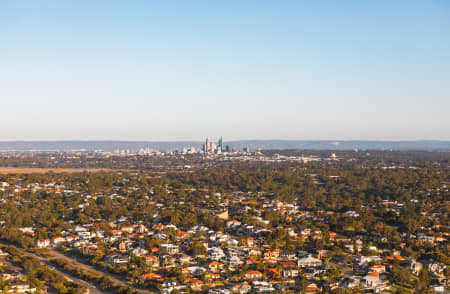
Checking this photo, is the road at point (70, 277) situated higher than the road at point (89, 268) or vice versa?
the road at point (70, 277)

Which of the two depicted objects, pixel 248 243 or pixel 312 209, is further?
pixel 312 209

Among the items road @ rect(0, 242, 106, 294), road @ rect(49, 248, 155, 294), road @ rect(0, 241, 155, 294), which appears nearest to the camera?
road @ rect(0, 242, 106, 294)

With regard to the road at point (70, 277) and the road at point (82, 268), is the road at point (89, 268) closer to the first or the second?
the road at point (82, 268)

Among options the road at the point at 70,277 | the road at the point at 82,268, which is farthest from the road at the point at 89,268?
the road at the point at 70,277

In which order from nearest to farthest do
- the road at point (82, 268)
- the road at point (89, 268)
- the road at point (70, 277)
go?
1. the road at point (70, 277)
2. the road at point (82, 268)
3. the road at point (89, 268)

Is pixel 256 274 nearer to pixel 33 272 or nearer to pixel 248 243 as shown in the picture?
pixel 248 243

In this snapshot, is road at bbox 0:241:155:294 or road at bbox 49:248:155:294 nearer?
road at bbox 0:241:155:294

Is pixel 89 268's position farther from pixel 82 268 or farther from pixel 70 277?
pixel 70 277

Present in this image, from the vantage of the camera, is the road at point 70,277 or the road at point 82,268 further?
the road at point 82,268

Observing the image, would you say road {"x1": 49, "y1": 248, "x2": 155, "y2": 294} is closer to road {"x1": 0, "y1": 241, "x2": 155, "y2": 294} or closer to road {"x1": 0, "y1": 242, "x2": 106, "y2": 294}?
road {"x1": 0, "y1": 241, "x2": 155, "y2": 294}

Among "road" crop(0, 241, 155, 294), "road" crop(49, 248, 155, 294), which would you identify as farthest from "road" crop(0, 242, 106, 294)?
"road" crop(49, 248, 155, 294)

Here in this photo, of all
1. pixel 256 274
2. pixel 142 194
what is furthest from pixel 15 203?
pixel 256 274
